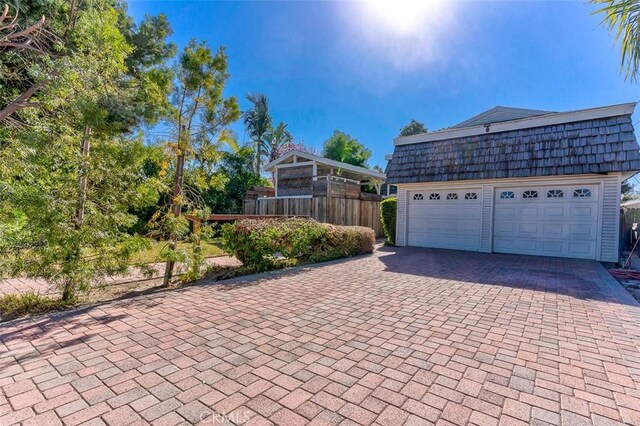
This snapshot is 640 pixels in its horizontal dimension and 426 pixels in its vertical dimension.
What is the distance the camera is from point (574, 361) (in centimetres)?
271

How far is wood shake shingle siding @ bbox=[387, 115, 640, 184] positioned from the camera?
25.3 feet

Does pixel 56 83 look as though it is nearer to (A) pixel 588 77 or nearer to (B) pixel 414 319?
(B) pixel 414 319

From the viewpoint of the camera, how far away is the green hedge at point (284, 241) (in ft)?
21.5

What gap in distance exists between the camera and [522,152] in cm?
896

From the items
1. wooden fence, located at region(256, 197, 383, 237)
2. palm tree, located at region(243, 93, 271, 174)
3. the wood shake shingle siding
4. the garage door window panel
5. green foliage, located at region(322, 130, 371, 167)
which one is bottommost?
wooden fence, located at region(256, 197, 383, 237)

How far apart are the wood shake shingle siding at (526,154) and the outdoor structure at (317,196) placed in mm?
2468

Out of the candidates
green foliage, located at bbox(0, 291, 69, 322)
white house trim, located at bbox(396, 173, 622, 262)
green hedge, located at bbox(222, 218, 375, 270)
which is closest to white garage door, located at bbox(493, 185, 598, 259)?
white house trim, located at bbox(396, 173, 622, 262)

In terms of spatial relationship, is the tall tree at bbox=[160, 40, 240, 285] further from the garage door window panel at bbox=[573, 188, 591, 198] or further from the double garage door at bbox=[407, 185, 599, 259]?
the garage door window panel at bbox=[573, 188, 591, 198]

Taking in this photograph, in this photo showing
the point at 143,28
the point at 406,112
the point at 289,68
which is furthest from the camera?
the point at 406,112

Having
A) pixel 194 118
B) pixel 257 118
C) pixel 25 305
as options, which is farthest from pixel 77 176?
pixel 257 118

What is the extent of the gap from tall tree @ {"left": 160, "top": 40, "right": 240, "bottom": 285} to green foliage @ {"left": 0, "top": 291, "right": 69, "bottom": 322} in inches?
63.0

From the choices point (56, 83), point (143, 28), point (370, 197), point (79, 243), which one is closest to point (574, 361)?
point (79, 243)

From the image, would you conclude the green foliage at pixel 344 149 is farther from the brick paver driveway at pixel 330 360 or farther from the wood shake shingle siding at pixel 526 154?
the brick paver driveway at pixel 330 360

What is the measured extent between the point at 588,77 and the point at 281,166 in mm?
12103
